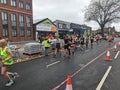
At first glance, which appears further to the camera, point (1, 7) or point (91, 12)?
point (91, 12)

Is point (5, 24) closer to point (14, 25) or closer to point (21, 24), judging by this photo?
point (14, 25)

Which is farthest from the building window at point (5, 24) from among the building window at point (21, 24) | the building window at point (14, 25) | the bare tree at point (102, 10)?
the bare tree at point (102, 10)

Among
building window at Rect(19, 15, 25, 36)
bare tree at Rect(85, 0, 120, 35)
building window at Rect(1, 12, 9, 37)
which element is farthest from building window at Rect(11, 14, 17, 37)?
bare tree at Rect(85, 0, 120, 35)

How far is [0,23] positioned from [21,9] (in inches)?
353

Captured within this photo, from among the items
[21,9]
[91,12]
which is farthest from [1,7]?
[91,12]

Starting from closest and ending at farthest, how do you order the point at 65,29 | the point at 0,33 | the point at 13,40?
the point at 0,33
the point at 13,40
the point at 65,29

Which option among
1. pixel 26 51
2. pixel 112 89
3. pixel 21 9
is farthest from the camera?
pixel 21 9

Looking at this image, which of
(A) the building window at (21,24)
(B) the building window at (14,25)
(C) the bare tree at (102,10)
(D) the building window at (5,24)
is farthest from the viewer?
(C) the bare tree at (102,10)

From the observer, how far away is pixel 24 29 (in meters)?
41.9

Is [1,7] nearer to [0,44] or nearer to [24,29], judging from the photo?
[24,29]

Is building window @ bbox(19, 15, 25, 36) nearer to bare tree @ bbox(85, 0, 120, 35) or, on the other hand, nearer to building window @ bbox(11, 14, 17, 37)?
building window @ bbox(11, 14, 17, 37)

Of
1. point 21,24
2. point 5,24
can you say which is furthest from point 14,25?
point 5,24

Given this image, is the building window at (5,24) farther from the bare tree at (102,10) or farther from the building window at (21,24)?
the bare tree at (102,10)

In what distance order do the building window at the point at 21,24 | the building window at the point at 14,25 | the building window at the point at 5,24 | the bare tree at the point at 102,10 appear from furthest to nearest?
the bare tree at the point at 102,10 < the building window at the point at 21,24 < the building window at the point at 14,25 < the building window at the point at 5,24
